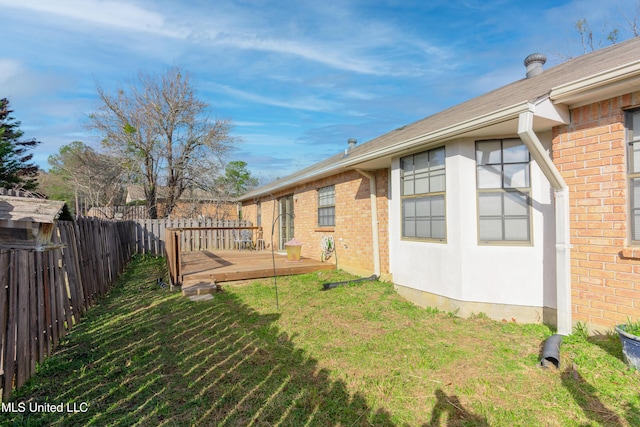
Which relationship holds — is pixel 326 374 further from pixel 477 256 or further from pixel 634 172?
pixel 634 172

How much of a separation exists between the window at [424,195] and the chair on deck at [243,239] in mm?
10832

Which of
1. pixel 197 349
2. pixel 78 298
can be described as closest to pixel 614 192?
pixel 197 349

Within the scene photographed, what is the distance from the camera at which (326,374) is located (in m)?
3.52

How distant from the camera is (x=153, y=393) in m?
3.08

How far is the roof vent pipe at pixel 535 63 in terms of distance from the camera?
266 inches

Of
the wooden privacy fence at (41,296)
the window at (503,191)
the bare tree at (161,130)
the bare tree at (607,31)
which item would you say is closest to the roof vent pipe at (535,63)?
the window at (503,191)

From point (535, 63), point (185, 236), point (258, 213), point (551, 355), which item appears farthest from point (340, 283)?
point (185, 236)

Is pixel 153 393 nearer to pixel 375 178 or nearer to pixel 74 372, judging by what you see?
pixel 74 372

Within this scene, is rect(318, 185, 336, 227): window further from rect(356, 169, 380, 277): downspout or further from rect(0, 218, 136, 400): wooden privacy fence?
rect(0, 218, 136, 400): wooden privacy fence

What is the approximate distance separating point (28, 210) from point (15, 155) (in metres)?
24.5

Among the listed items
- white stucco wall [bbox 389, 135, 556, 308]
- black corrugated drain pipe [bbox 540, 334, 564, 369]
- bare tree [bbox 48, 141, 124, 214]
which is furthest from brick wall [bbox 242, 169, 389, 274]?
bare tree [bbox 48, 141, 124, 214]

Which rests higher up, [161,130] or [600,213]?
[161,130]

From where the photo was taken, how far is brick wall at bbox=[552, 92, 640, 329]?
365 cm

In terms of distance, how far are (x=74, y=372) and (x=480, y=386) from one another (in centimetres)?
400
